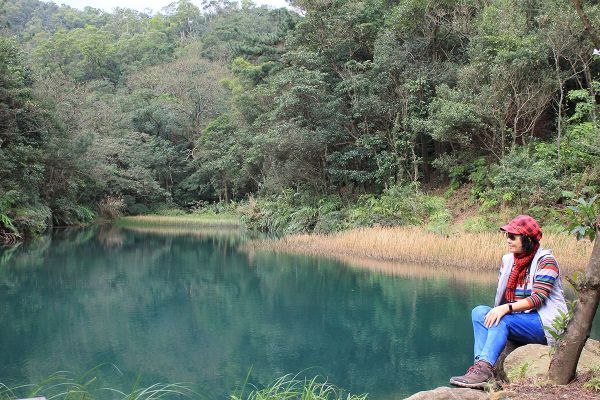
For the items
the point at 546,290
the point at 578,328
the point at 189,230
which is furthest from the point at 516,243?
the point at 189,230

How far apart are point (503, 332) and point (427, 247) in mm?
8982

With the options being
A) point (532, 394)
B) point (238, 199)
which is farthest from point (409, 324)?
point (238, 199)

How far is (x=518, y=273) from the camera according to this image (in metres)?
3.59

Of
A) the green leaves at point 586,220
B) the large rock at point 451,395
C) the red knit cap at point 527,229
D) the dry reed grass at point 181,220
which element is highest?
the green leaves at point 586,220

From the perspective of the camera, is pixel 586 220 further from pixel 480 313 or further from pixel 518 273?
pixel 480 313

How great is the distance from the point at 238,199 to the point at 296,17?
14.1 metres

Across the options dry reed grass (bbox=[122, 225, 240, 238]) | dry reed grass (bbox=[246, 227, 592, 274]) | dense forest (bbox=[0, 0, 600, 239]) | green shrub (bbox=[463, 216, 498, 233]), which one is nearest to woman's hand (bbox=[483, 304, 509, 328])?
dry reed grass (bbox=[246, 227, 592, 274])

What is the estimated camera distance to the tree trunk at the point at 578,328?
2.65 metres

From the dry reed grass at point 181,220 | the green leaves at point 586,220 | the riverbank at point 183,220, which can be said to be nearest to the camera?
the green leaves at point 586,220

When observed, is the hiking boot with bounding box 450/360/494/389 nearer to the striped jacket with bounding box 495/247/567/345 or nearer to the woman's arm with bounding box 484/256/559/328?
the woman's arm with bounding box 484/256/559/328

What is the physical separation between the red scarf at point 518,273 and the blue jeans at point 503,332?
184 millimetres

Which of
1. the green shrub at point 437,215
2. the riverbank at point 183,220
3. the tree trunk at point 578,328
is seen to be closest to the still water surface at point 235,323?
the tree trunk at point 578,328

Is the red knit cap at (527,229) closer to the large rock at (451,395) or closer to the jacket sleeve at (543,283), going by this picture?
the jacket sleeve at (543,283)

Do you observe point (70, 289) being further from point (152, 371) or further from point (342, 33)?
point (342, 33)
